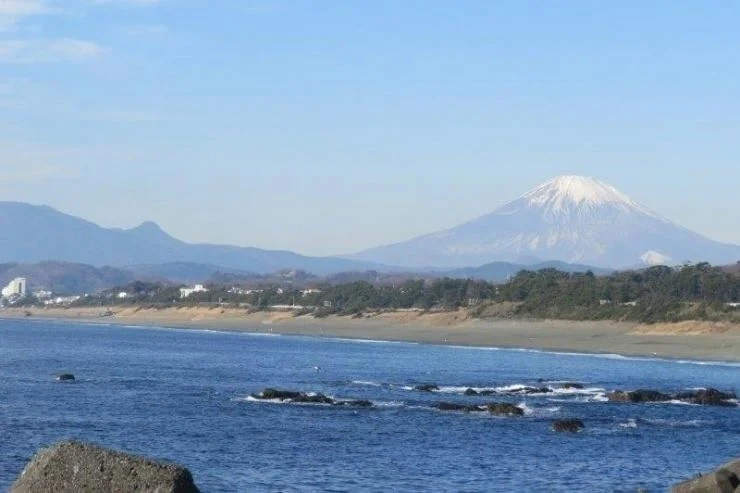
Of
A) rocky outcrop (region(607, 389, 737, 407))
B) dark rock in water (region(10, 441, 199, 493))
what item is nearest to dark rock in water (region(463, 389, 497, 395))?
rocky outcrop (region(607, 389, 737, 407))

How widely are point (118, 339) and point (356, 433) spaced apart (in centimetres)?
7720

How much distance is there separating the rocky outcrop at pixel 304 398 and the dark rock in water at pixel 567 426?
9.15m

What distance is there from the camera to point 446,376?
66.6m

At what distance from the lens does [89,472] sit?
57.9 feet

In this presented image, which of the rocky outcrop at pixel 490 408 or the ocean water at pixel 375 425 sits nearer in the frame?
the ocean water at pixel 375 425

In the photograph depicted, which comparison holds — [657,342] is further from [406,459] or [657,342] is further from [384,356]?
[406,459]

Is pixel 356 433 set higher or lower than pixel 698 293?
lower

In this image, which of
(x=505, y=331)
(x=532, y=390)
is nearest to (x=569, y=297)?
(x=505, y=331)

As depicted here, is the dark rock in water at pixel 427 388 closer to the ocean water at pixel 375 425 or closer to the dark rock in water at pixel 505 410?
the ocean water at pixel 375 425

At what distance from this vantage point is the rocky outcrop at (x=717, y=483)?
2347cm

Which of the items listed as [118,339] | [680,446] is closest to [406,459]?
[680,446]

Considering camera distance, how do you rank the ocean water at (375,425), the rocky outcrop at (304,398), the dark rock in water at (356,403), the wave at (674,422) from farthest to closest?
1. the rocky outcrop at (304,398)
2. the dark rock in water at (356,403)
3. the wave at (674,422)
4. the ocean water at (375,425)

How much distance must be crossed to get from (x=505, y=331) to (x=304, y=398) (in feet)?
191

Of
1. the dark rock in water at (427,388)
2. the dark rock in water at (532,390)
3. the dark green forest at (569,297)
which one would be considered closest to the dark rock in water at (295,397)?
the dark rock in water at (427,388)
